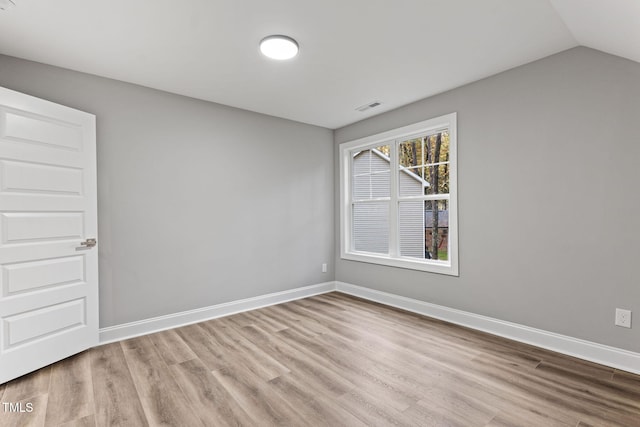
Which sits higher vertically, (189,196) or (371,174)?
(371,174)

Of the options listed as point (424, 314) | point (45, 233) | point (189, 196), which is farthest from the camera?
point (424, 314)

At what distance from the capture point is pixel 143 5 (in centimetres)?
204

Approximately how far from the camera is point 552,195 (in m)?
2.74

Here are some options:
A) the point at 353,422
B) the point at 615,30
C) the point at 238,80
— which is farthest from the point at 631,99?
the point at 238,80

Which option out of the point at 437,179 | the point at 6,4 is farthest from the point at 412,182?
the point at 6,4

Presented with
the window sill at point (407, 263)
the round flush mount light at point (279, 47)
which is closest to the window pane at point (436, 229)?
the window sill at point (407, 263)

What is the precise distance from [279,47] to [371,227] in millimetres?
2891

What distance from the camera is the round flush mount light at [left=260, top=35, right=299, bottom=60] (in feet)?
7.88

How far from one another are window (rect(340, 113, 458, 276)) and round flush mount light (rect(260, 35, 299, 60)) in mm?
1942

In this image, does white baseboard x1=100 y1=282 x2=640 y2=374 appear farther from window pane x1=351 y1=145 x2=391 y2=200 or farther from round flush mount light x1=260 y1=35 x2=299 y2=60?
round flush mount light x1=260 y1=35 x2=299 y2=60

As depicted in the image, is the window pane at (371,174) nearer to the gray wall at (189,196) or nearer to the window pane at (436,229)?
the gray wall at (189,196)

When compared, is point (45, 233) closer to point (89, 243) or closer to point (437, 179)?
point (89, 243)

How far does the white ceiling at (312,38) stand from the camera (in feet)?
6.71

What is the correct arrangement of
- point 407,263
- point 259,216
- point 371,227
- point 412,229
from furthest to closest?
point 371,227
point 259,216
point 412,229
point 407,263
